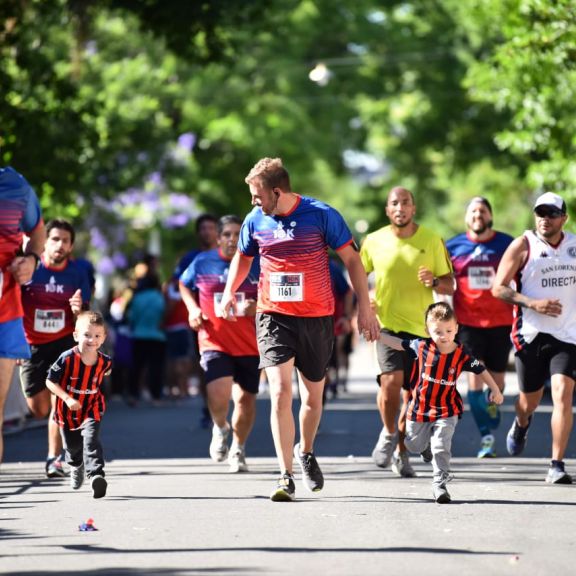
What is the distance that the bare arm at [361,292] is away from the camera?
9.90 meters

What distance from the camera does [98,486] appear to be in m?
10.1

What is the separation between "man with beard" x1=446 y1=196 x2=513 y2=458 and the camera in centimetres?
1322

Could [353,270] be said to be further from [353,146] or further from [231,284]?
[353,146]

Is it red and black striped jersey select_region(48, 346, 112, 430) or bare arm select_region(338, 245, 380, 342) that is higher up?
bare arm select_region(338, 245, 380, 342)

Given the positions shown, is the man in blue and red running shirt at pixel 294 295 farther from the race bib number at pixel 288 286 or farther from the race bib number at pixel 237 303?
the race bib number at pixel 237 303

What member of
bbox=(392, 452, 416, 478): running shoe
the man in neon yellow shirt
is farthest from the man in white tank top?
bbox=(392, 452, 416, 478): running shoe

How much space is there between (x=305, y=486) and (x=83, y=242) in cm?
2843

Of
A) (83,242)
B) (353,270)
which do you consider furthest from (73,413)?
(83,242)

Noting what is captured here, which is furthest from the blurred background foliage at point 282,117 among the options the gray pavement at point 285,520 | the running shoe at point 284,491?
the running shoe at point 284,491

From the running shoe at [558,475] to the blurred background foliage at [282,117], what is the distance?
1182cm

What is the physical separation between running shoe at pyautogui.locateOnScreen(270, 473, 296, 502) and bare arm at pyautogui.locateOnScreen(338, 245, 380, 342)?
97cm

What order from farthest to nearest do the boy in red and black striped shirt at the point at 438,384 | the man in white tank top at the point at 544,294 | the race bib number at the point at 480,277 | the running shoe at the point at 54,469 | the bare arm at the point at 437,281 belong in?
the race bib number at the point at 480,277, the running shoe at the point at 54,469, the bare arm at the point at 437,281, the man in white tank top at the point at 544,294, the boy in red and black striped shirt at the point at 438,384

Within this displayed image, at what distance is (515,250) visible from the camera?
11195 mm

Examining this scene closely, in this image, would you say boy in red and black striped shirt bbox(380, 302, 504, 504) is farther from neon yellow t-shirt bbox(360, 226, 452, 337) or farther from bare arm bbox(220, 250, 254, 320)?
neon yellow t-shirt bbox(360, 226, 452, 337)
